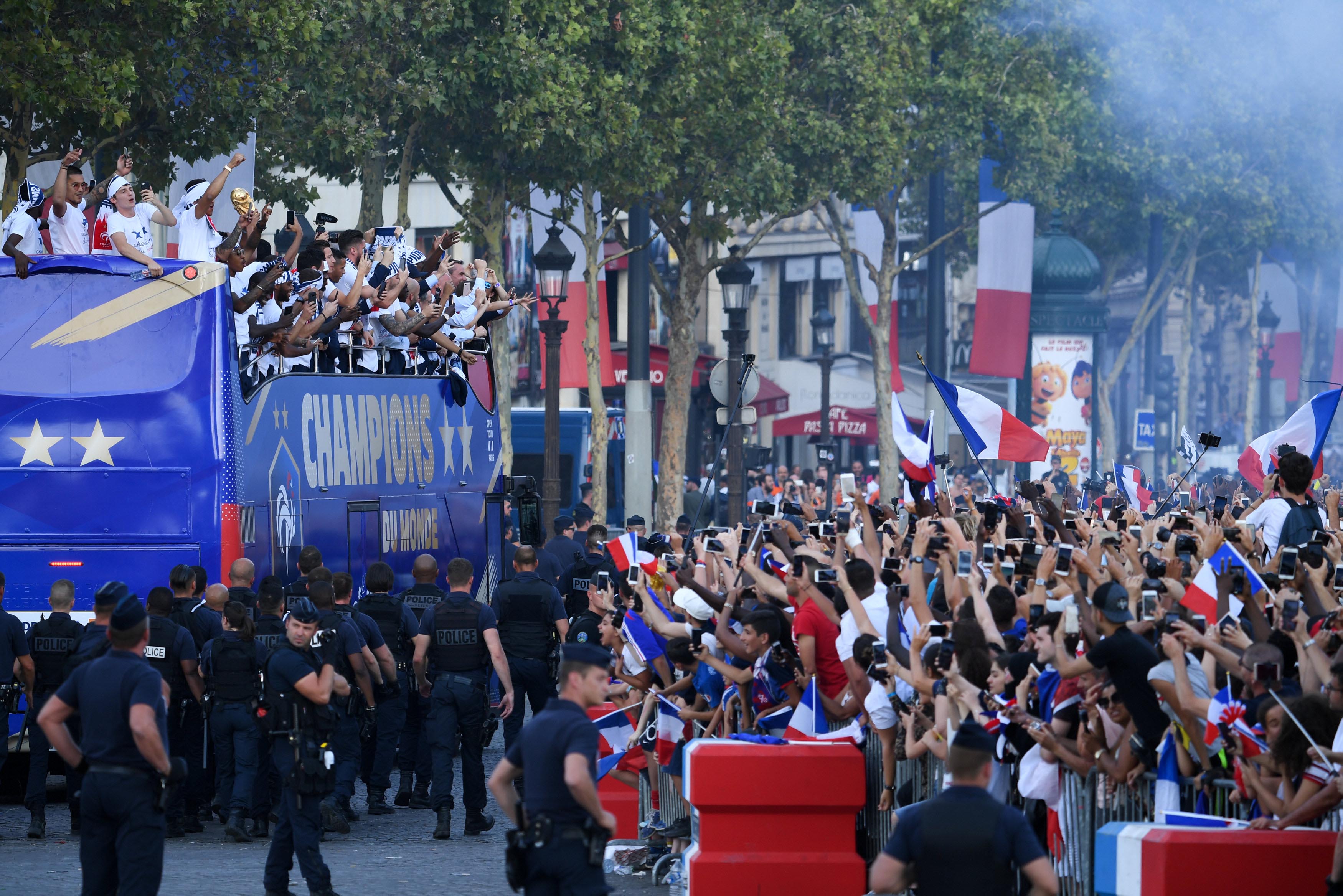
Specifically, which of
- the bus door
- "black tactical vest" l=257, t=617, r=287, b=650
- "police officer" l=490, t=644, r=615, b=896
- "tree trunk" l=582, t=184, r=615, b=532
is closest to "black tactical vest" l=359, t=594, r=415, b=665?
"black tactical vest" l=257, t=617, r=287, b=650

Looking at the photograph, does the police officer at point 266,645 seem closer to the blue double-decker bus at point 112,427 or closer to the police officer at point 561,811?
the blue double-decker bus at point 112,427

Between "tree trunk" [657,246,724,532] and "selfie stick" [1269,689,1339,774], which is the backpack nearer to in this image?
"selfie stick" [1269,689,1339,774]

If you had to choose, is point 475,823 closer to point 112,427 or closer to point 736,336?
point 112,427

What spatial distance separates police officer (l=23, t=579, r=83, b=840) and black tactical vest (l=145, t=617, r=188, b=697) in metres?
0.42

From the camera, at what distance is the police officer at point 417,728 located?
1388cm

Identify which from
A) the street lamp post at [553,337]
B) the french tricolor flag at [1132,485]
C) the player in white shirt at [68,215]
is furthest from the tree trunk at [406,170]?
the player in white shirt at [68,215]

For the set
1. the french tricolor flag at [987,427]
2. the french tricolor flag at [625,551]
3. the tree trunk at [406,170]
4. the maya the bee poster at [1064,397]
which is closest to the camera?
the french tricolor flag at [625,551]

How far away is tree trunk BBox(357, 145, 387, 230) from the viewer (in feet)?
86.1

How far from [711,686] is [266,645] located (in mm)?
2912

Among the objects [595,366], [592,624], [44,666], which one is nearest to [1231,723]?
[592,624]

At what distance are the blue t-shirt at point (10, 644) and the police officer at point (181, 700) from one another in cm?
76

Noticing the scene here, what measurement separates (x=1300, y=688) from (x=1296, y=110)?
3921 cm

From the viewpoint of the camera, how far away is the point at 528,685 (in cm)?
1403

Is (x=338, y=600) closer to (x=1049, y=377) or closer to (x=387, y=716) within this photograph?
(x=387, y=716)
